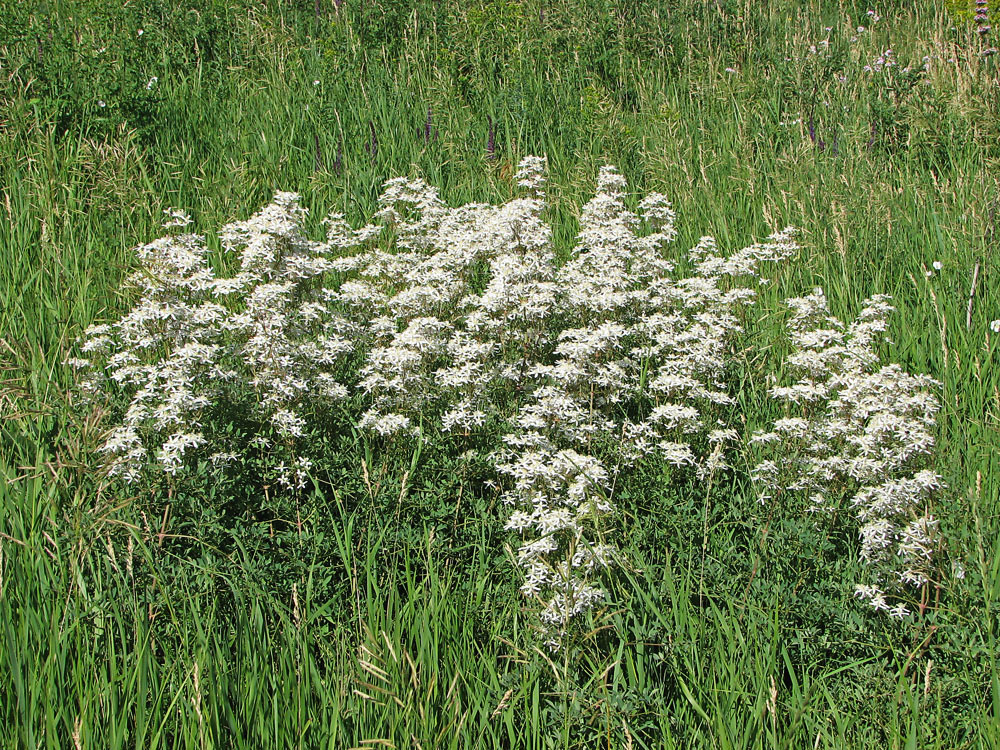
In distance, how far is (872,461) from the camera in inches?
112

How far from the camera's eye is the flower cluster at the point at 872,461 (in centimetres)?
265

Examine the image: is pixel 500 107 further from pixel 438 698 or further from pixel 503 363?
pixel 438 698

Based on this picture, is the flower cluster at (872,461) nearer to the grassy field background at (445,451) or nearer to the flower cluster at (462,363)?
the grassy field background at (445,451)

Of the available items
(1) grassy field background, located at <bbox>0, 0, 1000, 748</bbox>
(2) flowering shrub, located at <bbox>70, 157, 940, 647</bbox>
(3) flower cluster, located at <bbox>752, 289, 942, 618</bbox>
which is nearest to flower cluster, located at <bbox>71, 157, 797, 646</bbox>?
(2) flowering shrub, located at <bbox>70, 157, 940, 647</bbox>

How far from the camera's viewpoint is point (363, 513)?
3.04 m

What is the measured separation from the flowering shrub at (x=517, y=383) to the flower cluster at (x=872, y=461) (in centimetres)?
1

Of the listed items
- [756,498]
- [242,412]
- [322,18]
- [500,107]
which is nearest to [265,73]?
[322,18]

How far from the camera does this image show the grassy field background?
7.25 ft

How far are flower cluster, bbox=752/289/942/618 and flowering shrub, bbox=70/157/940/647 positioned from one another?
0.5 inches

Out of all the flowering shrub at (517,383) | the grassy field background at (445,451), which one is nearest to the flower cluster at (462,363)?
the flowering shrub at (517,383)

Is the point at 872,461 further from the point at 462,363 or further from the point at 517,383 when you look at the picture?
the point at 462,363

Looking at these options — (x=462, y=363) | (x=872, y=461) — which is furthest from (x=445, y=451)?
(x=872, y=461)

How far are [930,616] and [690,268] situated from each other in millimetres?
2766

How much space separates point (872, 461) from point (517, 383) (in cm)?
149
